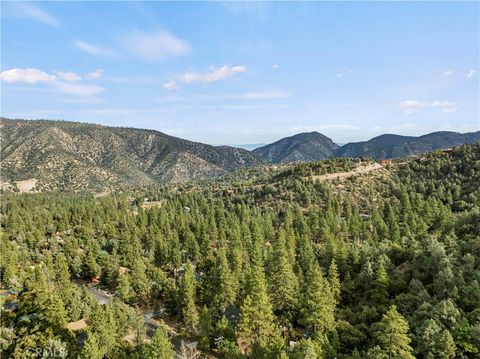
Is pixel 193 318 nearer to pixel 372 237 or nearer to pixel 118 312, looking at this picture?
pixel 118 312

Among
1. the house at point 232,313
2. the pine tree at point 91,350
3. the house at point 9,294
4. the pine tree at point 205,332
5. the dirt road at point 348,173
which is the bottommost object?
the house at point 9,294

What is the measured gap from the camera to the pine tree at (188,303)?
51.0 metres

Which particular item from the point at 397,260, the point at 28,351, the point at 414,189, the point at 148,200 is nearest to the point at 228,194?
the point at 148,200

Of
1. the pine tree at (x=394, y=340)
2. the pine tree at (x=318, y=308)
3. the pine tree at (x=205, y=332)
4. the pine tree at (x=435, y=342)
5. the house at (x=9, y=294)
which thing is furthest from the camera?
the house at (x=9, y=294)

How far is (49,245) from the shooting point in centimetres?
10312

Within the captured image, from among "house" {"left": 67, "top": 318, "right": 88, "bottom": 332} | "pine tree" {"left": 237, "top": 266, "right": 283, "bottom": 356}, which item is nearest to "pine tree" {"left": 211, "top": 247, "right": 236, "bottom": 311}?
"pine tree" {"left": 237, "top": 266, "right": 283, "bottom": 356}

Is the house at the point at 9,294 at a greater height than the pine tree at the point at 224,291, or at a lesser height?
lesser

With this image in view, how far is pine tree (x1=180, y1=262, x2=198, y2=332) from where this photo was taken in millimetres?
51031

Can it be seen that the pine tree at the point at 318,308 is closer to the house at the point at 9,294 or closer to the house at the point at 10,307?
the house at the point at 10,307

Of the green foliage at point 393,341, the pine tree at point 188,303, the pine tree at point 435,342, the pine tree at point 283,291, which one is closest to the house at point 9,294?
the pine tree at point 188,303

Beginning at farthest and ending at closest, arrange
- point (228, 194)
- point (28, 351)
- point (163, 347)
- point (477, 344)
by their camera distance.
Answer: point (228, 194) → point (28, 351) → point (163, 347) → point (477, 344)

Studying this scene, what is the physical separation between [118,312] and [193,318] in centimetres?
1079

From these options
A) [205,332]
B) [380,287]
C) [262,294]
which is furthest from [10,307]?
A: [380,287]

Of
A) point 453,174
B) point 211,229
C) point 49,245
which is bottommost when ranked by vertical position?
point 49,245
